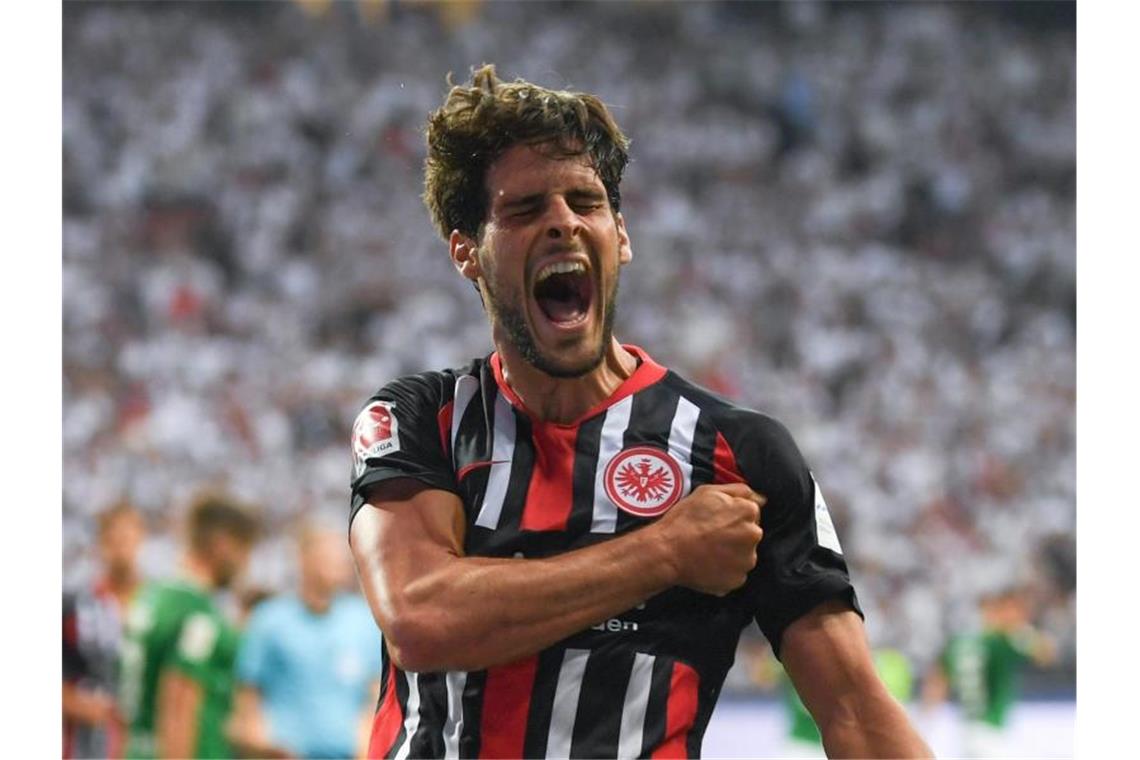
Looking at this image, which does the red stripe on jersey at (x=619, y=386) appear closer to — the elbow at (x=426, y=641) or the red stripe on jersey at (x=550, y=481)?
the red stripe on jersey at (x=550, y=481)

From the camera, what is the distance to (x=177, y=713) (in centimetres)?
593

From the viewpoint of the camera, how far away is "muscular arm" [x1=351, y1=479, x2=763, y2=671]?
202 cm

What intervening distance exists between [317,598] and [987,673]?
173 inches

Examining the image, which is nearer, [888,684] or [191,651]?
[191,651]

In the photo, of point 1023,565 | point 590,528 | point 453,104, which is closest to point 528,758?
point 590,528

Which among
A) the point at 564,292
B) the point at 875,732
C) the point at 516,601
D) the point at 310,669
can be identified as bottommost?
the point at 310,669

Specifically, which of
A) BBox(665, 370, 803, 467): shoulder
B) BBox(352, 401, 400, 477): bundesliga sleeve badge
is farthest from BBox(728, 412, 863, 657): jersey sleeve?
BBox(352, 401, 400, 477): bundesliga sleeve badge

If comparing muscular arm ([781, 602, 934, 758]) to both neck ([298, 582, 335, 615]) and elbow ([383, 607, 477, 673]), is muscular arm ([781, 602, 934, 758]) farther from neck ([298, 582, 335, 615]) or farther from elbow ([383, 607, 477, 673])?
neck ([298, 582, 335, 615])

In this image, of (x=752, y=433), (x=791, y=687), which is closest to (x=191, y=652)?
(x=791, y=687)

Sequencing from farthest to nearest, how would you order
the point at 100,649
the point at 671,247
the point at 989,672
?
the point at 671,247 < the point at 989,672 < the point at 100,649

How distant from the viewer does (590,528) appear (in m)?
2.17

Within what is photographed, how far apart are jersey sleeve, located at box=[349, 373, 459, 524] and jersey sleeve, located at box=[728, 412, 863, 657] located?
49 centimetres

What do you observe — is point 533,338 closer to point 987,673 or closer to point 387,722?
point 387,722

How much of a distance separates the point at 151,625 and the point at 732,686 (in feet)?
12.9
